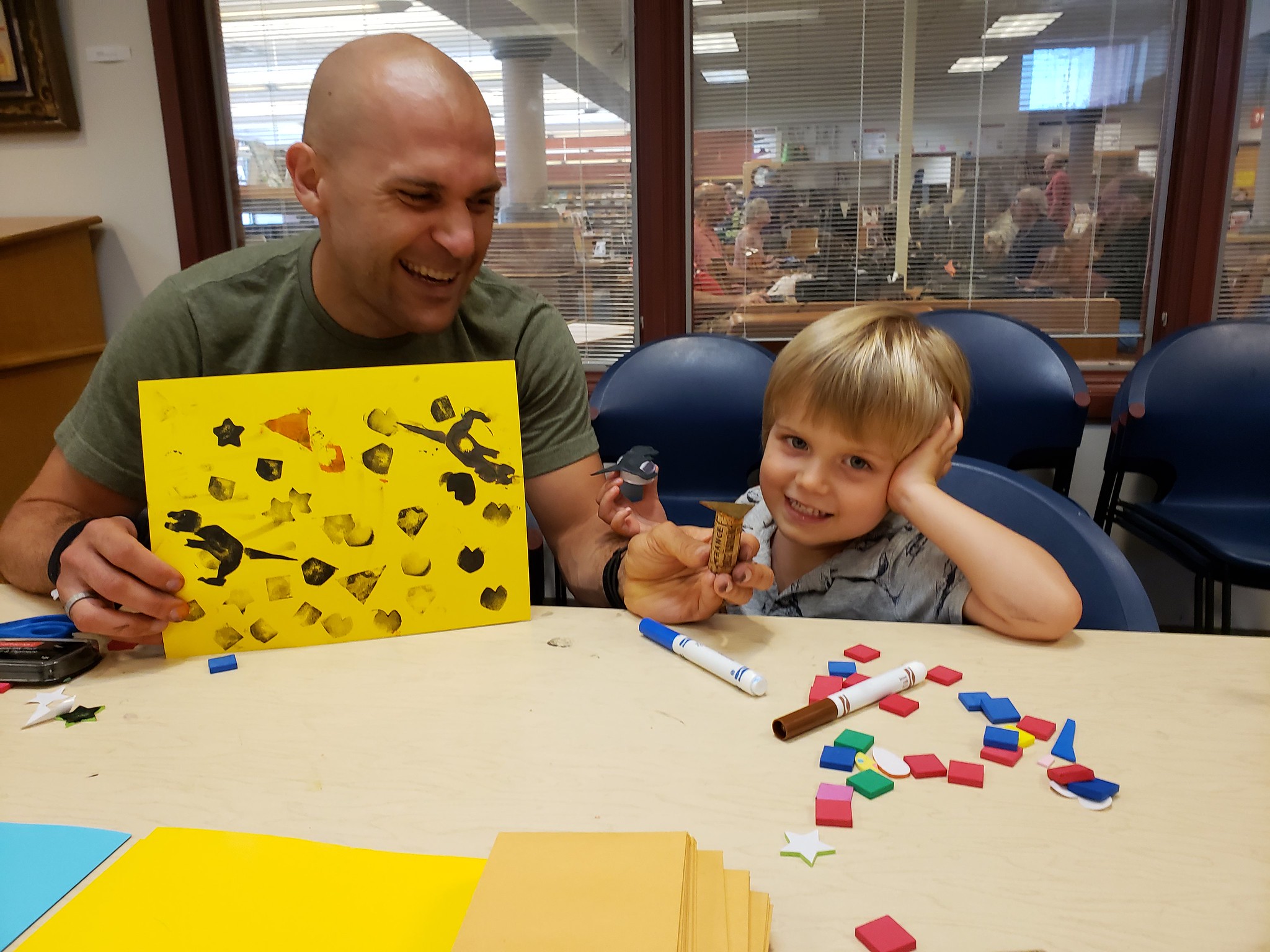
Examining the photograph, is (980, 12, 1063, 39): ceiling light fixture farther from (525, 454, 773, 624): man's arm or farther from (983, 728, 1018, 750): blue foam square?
(983, 728, 1018, 750): blue foam square

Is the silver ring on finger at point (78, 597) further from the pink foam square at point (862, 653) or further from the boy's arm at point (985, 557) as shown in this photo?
the boy's arm at point (985, 557)

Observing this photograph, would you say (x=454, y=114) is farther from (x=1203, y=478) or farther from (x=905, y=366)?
(x=1203, y=478)

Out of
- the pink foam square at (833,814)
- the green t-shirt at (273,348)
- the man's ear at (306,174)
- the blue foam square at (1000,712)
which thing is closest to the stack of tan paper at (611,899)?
the pink foam square at (833,814)

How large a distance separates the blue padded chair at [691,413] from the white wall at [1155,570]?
1.01 metres

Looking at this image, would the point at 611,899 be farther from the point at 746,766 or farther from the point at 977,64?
the point at 977,64

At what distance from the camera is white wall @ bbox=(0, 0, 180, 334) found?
2.63 m

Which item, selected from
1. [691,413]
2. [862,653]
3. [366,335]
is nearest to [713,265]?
[691,413]

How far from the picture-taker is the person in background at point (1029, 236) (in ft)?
8.13

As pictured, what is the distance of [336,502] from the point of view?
0.90 metres

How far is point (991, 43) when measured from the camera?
7.92 ft

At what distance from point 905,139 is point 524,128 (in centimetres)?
118

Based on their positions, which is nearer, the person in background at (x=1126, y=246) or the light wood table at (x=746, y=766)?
the light wood table at (x=746, y=766)

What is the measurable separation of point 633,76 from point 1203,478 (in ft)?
6.37

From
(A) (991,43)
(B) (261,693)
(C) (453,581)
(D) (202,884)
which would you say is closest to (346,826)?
(D) (202,884)
